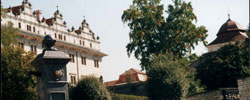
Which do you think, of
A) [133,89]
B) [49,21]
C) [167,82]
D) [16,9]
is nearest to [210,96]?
[167,82]

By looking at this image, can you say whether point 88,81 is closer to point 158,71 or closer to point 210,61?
point 158,71

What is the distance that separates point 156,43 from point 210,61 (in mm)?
9914

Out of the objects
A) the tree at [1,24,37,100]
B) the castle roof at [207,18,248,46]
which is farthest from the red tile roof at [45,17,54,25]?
the tree at [1,24,37,100]

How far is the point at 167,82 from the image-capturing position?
43.4 m

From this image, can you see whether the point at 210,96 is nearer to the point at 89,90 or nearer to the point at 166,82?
the point at 166,82

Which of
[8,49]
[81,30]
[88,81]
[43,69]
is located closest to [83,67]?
[81,30]

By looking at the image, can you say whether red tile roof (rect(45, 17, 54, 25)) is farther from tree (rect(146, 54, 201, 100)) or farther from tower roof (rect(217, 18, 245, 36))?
tower roof (rect(217, 18, 245, 36))

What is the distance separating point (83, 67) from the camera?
73438 millimetres

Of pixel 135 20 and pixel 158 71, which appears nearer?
pixel 158 71

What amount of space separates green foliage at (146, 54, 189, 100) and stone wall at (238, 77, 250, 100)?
10.4 meters

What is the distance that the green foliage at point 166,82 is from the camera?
142 ft

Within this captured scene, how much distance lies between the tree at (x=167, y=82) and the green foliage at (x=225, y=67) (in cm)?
379

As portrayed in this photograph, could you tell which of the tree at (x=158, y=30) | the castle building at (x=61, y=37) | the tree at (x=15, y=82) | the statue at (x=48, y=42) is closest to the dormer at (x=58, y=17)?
the castle building at (x=61, y=37)

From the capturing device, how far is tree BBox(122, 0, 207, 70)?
5734cm
